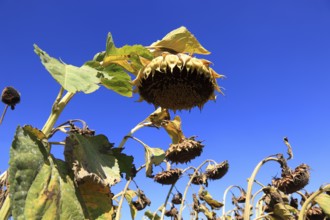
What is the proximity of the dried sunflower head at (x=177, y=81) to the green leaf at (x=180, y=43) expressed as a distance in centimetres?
6

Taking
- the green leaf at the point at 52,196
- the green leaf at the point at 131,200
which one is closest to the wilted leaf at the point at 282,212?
the green leaf at the point at 131,200

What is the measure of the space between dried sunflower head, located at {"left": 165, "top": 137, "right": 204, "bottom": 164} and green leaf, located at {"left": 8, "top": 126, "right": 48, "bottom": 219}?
8.60 ft

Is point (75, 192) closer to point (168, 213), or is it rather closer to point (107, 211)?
point (107, 211)

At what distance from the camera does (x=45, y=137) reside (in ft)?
4.83

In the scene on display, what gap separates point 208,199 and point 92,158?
5.78 metres

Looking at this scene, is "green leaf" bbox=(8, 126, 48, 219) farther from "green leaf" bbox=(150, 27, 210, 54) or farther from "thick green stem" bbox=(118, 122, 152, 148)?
"thick green stem" bbox=(118, 122, 152, 148)

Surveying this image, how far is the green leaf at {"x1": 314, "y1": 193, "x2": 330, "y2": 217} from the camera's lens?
137 inches

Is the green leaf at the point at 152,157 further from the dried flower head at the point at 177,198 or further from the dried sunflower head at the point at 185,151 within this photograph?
the dried flower head at the point at 177,198

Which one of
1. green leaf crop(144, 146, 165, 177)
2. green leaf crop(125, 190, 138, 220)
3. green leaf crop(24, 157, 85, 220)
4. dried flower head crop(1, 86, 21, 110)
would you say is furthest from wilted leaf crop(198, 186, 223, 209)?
green leaf crop(24, 157, 85, 220)

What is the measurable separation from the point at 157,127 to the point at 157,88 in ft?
2.54

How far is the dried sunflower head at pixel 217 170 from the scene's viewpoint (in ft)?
19.7

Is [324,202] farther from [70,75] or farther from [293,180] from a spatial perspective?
[70,75]

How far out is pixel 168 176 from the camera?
554 centimetres

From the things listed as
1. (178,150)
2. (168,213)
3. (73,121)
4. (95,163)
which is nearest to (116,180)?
(95,163)
